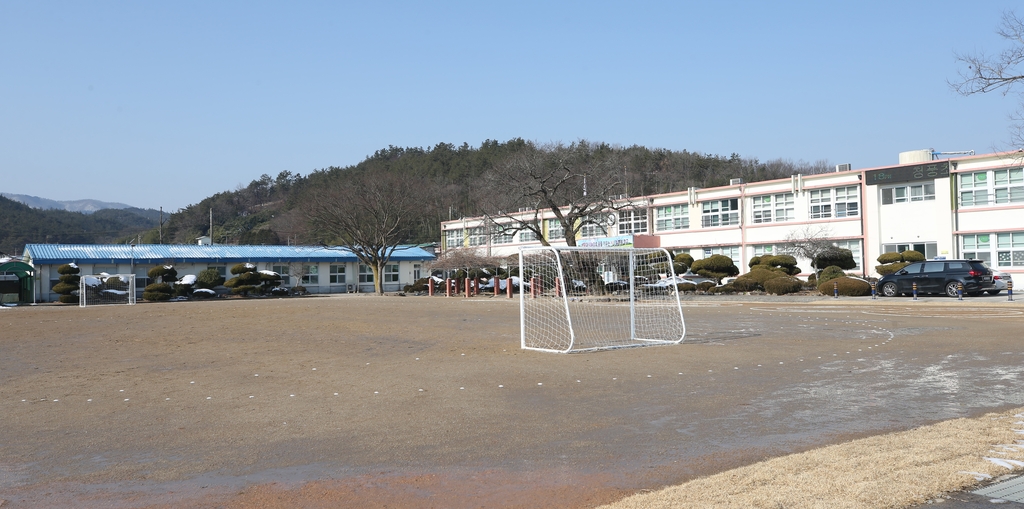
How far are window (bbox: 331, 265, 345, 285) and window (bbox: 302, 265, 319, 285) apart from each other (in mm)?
1365

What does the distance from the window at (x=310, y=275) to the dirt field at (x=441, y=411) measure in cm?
4193

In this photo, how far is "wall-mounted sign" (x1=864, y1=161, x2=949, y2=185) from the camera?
→ 40.5 meters

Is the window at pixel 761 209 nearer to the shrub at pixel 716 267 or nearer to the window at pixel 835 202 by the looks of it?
the window at pixel 835 202

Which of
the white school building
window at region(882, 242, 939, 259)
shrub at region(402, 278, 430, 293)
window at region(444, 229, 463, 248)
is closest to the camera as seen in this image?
the white school building

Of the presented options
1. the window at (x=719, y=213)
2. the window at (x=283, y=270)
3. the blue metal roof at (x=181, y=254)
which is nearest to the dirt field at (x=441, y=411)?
the blue metal roof at (x=181, y=254)

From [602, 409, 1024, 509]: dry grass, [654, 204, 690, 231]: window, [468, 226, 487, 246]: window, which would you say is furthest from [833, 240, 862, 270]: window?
[602, 409, 1024, 509]: dry grass

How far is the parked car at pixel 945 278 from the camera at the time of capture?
2911 cm

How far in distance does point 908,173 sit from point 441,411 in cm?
4091

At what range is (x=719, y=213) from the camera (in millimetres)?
52094

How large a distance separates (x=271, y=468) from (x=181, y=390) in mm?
4415

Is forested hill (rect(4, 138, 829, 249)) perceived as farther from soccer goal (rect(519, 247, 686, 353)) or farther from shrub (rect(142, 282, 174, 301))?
soccer goal (rect(519, 247, 686, 353))

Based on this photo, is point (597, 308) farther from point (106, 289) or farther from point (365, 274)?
point (365, 274)

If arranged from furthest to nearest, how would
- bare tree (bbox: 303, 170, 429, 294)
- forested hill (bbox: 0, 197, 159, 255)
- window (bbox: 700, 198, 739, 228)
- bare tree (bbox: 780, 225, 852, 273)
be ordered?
forested hill (bbox: 0, 197, 159, 255), bare tree (bbox: 303, 170, 429, 294), window (bbox: 700, 198, 739, 228), bare tree (bbox: 780, 225, 852, 273)

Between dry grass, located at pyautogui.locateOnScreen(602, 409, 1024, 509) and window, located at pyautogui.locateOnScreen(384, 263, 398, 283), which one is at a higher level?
window, located at pyautogui.locateOnScreen(384, 263, 398, 283)
